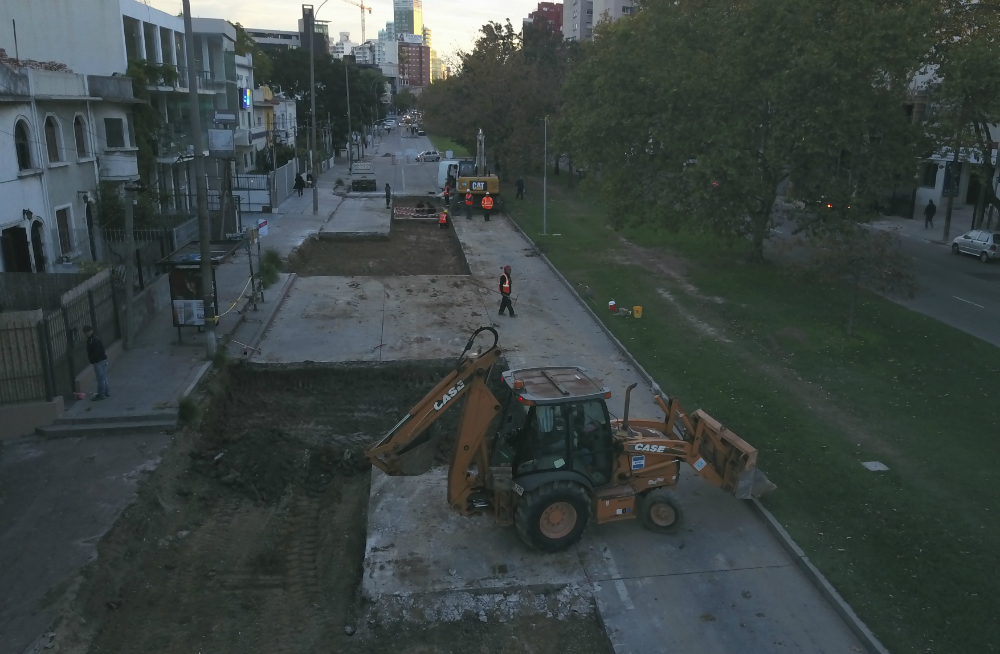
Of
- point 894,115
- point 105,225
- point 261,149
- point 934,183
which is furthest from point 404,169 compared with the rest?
point 894,115

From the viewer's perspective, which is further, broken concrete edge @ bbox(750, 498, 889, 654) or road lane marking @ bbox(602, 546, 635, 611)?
road lane marking @ bbox(602, 546, 635, 611)

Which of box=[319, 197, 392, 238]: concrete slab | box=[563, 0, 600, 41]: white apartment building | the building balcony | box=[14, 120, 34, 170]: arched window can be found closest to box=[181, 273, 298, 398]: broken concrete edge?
the building balcony

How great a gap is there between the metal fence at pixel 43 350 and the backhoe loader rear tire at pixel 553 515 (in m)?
9.13

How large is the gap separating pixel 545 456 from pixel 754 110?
713 inches

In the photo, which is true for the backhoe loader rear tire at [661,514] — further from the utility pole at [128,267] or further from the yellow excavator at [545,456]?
the utility pole at [128,267]

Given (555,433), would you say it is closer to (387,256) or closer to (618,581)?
(618,581)

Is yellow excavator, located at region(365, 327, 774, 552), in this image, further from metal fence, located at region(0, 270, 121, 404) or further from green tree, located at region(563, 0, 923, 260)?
green tree, located at region(563, 0, 923, 260)

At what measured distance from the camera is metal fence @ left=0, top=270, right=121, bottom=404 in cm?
1327

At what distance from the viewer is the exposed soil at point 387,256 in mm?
27859

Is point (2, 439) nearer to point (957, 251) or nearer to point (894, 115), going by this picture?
point (894, 115)

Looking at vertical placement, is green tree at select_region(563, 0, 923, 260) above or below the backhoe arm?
above

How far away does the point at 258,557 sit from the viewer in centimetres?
1010

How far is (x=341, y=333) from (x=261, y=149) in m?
41.4

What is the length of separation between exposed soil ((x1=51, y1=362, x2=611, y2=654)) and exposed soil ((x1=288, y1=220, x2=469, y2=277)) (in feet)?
42.6
